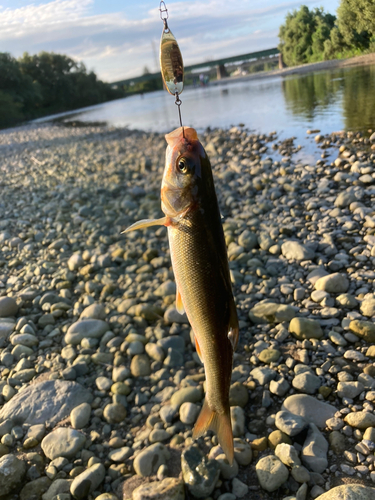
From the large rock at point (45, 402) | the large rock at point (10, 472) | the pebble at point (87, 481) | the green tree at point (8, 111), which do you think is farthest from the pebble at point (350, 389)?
the green tree at point (8, 111)

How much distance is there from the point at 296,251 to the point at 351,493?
12.9 ft

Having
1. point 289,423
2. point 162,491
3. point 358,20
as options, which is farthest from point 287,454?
point 358,20

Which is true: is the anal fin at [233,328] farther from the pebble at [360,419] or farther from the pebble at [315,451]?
the pebble at [360,419]

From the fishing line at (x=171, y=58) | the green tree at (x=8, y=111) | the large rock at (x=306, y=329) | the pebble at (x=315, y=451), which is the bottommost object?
the pebble at (x=315, y=451)

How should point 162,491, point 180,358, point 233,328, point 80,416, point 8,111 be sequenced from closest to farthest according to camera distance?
point 233,328 < point 162,491 < point 80,416 < point 180,358 < point 8,111

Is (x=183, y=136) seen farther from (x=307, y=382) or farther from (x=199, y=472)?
(x=307, y=382)

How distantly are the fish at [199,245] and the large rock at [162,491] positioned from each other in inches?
51.5

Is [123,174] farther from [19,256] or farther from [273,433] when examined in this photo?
[273,433]

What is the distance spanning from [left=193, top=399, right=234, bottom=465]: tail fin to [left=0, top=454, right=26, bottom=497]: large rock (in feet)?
6.12

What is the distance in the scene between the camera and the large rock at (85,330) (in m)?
4.81

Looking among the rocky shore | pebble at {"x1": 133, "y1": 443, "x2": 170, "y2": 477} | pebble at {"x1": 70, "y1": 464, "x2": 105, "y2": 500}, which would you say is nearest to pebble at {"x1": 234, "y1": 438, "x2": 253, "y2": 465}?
the rocky shore

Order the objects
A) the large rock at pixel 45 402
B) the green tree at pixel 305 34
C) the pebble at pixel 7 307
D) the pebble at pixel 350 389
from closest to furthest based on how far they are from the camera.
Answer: the pebble at pixel 350 389
the large rock at pixel 45 402
the pebble at pixel 7 307
the green tree at pixel 305 34

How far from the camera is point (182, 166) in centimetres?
192

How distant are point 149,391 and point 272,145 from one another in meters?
12.3
